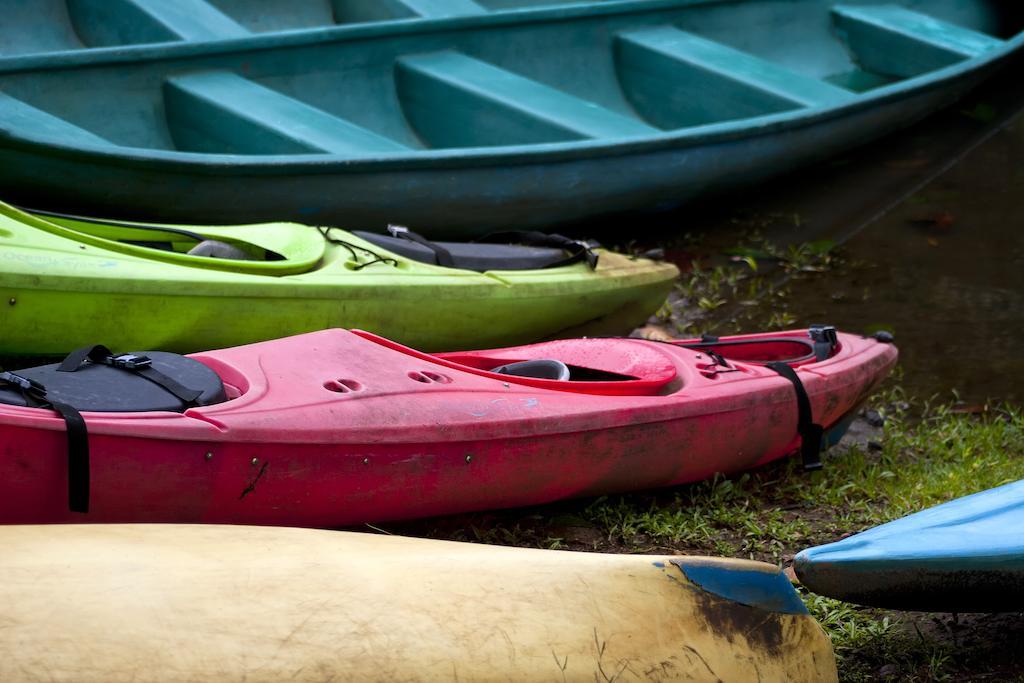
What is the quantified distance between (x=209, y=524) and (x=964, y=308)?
3.15m

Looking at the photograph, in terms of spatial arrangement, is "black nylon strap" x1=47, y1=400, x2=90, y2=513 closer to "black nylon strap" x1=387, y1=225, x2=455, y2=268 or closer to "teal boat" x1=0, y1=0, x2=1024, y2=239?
"black nylon strap" x1=387, y1=225, x2=455, y2=268

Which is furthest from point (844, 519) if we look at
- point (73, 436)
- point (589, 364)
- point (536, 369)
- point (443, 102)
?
point (443, 102)

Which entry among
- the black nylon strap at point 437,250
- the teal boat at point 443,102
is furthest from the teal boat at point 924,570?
the teal boat at point 443,102

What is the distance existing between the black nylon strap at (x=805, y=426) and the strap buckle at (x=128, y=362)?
5.41 ft

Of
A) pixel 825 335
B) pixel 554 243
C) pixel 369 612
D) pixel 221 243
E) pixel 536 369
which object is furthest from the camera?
pixel 554 243

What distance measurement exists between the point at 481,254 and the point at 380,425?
1.21m

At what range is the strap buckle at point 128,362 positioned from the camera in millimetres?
2463

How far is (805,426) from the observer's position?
10.7 feet

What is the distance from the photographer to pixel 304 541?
7.06ft

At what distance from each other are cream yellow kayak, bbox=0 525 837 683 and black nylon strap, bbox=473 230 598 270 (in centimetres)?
170

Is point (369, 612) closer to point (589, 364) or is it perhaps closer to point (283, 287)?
point (589, 364)

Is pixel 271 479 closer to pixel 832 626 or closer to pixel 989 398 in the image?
pixel 832 626

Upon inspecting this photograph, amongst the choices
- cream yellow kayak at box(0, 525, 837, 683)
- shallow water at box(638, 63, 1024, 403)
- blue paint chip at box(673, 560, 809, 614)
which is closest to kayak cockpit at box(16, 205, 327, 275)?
cream yellow kayak at box(0, 525, 837, 683)

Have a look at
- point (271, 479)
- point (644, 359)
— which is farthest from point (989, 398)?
point (271, 479)
